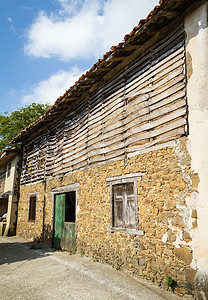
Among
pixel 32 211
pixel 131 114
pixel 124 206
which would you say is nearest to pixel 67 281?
pixel 124 206

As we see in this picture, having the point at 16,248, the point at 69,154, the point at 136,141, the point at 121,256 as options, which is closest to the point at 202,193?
the point at 136,141

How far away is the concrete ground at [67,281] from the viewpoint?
14.1 feet

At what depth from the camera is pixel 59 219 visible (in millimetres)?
8781

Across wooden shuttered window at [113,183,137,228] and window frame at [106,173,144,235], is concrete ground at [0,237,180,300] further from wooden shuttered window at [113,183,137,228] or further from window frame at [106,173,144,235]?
wooden shuttered window at [113,183,137,228]

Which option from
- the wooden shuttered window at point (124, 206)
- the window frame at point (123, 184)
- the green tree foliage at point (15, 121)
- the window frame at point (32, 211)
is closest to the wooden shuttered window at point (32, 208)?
the window frame at point (32, 211)

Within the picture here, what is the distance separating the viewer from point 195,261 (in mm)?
3996

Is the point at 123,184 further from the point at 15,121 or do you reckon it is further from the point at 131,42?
the point at 15,121

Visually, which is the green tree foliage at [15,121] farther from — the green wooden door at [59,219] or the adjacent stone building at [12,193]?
the green wooden door at [59,219]

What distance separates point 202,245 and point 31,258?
18.2 ft

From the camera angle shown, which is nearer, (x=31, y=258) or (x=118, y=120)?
(x=118, y=120)

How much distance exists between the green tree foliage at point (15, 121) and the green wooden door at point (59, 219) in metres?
16.2

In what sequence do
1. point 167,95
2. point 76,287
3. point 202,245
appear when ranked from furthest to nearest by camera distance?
point 167,95 < point 76,287 < point 202,245

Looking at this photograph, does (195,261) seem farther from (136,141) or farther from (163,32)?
(163,32)

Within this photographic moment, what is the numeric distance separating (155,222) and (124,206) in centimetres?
117
